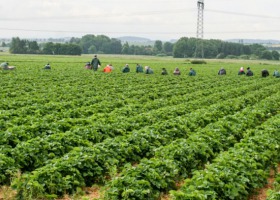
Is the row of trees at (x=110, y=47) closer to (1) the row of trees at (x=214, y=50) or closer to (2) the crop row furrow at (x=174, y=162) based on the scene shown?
(1) the row of trees at (x=214, y=50)

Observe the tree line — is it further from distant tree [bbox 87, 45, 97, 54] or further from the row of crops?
the row of crops

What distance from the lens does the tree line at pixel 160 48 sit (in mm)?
111938

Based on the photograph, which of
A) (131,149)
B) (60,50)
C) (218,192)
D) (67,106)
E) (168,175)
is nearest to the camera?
(218,192)

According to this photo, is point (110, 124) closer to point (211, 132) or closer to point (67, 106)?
point (211, 132)

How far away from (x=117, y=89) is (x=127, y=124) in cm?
1101

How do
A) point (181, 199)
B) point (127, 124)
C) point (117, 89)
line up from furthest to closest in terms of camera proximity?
point (117, 89) → point (127, 124) → point (181, 199)

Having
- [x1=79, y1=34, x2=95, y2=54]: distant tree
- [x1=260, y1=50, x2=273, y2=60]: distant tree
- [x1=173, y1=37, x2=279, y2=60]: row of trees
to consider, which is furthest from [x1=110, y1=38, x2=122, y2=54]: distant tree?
[x1=260, y1=50, x2=273, y2=60]: distant tree

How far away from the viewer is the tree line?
112 metres

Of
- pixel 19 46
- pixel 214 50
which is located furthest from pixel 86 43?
pixel 214 50

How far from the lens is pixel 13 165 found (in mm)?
8492

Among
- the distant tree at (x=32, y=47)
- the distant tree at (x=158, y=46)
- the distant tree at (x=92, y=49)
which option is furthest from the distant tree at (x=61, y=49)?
the distant tree at (x=158, y=46)

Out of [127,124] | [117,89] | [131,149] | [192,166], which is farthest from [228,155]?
[117,89]

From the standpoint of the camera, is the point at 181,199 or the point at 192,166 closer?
the point at 181,199

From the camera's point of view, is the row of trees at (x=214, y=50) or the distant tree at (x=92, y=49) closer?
the row of trees at (x=214, y=50)
